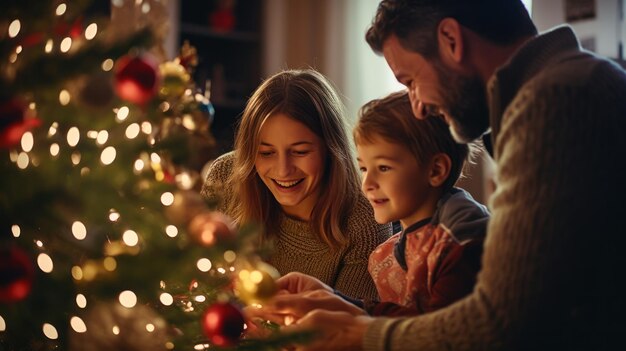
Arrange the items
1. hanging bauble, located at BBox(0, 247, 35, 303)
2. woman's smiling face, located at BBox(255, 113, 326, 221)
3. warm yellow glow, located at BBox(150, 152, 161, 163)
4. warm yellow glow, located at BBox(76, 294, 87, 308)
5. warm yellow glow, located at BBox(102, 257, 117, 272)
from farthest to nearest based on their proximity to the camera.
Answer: woman's smiling face, located at BBox(255, 113, 326, 221) → warm yellow glow, located at BBox(150, 152, 161, 163) → warm yellow glow, located at BBox(76, 294, 87, 308) → warm yellow glow, located at BBox(102, 257, 117, 272) → hanging bauble, located at BBox(0, 247, 35, 303)

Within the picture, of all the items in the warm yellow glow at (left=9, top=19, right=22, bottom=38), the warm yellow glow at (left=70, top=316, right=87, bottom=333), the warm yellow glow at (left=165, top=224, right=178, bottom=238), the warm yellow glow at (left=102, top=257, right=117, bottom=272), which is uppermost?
the warm yellow glow at (left=9, top=19, right=22, bottom=38)

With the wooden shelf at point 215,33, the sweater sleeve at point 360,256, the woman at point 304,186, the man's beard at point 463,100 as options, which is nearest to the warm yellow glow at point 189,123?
the man's beard at point 463,100

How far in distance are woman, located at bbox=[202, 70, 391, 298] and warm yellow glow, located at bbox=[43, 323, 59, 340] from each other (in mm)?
888

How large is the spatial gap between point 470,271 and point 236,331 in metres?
0.51

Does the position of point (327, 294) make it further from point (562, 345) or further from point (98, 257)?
point (98, 257)

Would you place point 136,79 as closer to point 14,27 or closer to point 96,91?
point 96,91

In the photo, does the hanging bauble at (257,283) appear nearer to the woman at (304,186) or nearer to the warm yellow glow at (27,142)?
the warm yellow glow at (27,142)

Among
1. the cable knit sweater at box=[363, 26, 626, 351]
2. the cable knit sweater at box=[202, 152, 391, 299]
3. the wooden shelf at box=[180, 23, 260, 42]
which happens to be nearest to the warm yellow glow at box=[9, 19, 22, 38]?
the cable knit sweater at box=[363, 26, 626, 351]

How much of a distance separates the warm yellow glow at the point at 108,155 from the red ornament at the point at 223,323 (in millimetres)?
214

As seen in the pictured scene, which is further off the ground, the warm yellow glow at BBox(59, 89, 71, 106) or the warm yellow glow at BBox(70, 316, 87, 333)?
the warm yellow glow at BBox(59, 89, 71, 106)

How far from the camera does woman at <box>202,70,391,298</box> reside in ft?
5.85

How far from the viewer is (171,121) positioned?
92cm

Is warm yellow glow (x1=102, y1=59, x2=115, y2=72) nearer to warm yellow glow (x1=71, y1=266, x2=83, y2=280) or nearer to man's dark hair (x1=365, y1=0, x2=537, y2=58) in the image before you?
warm yellow glow (x1=71, y1=266, x2=83, y2=280)

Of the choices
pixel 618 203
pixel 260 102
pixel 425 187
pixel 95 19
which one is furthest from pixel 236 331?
pixel 260 102
